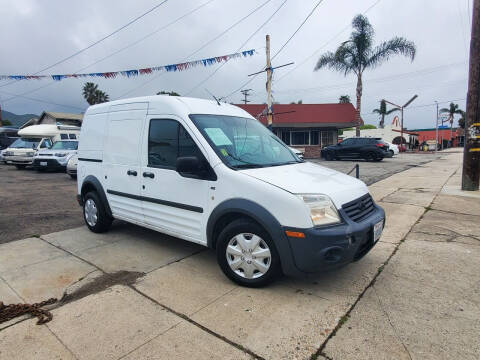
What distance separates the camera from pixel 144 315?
2746mm

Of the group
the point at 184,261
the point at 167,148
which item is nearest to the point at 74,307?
the point at 184,261

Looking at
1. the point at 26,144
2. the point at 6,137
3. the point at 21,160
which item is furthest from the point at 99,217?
the point at 6,137

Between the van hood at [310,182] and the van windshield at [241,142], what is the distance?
23 centimetres

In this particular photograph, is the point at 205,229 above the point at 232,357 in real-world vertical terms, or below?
above

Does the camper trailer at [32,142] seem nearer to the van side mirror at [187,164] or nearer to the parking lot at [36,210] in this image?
the parking lot at [36,210]

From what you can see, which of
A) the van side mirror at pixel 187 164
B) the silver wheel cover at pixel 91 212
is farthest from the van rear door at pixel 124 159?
the van side mirror at pixel 187 164

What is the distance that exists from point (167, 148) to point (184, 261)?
1.42 metres

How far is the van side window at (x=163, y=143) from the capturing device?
373cm

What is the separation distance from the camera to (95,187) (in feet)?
16.1

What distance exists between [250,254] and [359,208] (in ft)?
3.98

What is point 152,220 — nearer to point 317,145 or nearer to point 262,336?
point 262,336

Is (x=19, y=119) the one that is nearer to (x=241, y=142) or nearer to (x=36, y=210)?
(x=36, y=210)

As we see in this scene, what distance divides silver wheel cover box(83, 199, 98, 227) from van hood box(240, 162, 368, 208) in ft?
10.1

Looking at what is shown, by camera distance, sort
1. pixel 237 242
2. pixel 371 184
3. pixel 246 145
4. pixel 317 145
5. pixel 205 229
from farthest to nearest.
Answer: pixel 317 145, pixel 371 184, pixel 246 145, pixel 205 229, pixel 237 242
